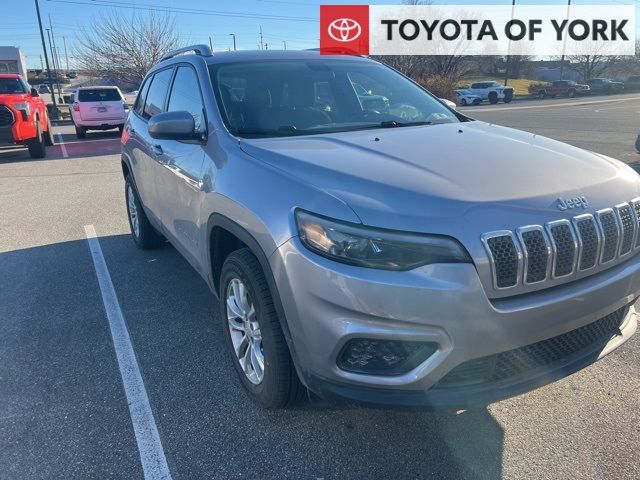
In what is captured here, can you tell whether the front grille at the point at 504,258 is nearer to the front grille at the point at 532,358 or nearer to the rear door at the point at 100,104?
the front grille at the point at 532,358

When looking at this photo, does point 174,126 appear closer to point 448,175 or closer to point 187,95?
point 187,95

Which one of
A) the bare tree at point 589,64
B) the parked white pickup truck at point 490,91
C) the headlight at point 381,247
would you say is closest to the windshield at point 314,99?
the headlight at point 381,247

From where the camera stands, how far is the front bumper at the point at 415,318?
2.00 meters

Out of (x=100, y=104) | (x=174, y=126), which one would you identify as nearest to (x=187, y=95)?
(x=174, y=126)

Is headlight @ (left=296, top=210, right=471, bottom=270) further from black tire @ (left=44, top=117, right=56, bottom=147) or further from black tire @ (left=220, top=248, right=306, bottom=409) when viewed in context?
black tire @ (left=44, top=117, right=56, bottom=147)

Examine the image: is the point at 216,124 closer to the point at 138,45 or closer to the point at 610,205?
the point at 610,205

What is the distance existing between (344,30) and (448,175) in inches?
1186

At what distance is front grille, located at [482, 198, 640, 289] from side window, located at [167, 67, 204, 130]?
209 centimetres

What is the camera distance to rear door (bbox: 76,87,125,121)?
52.7 ft

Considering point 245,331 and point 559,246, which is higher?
point 559,246

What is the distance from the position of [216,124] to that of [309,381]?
5.39 ft

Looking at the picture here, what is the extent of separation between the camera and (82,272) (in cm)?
495

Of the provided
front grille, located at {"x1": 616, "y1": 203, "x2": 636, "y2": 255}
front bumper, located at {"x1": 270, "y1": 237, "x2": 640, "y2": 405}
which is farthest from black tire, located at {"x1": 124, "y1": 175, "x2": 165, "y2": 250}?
front grille, located at {"x1": 616, "y1": 203, "x2": 636, "y2": 255}

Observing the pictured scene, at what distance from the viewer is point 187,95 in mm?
3740
